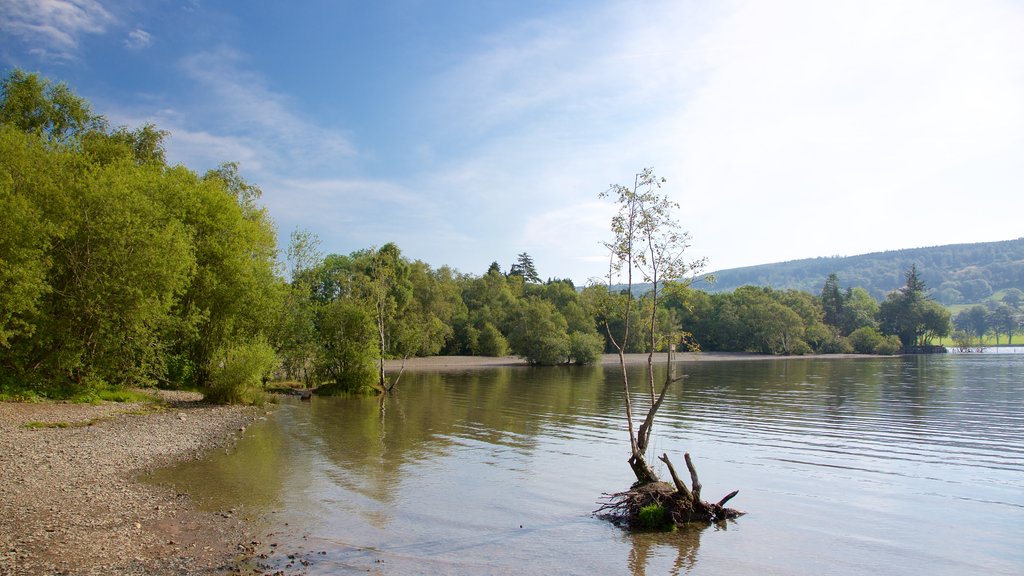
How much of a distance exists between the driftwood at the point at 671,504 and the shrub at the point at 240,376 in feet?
85.7

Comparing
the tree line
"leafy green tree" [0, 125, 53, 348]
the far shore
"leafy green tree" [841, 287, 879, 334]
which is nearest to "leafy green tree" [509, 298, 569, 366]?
the far shore

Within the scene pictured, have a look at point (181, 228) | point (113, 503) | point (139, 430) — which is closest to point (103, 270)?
point (181, 228)

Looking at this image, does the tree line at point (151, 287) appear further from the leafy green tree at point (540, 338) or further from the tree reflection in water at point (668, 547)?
the leafy green tree at point (540, 338)

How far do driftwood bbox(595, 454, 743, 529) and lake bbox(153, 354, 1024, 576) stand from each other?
0.44 meters

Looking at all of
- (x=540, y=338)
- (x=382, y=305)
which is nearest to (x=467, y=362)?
(x=540, y=338)

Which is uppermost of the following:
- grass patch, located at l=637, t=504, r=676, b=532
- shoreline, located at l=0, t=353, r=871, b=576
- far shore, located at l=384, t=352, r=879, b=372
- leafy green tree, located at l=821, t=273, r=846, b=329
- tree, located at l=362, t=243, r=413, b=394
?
leafy green tree, located at l=821, t=273, r=846, b=329

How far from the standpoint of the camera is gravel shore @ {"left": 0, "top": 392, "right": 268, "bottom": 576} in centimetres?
1034

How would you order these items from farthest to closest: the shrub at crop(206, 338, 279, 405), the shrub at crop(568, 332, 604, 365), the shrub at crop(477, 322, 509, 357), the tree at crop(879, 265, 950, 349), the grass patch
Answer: the tree at crop(879, 265, 950, 349), the shrub at crop(477, 322, 509, 357), the shrub at crop(568, 332, 604, 365), the shrub at crop(206, 338, 279, 405), the grass patch

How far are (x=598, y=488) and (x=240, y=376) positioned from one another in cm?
2430

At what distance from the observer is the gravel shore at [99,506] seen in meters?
10.3

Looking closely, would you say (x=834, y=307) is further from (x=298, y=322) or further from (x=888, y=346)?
(x=298, y=322)

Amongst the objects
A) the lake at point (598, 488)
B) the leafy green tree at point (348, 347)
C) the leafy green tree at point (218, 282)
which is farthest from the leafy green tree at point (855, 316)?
the leafy green tree at point (218, 282)

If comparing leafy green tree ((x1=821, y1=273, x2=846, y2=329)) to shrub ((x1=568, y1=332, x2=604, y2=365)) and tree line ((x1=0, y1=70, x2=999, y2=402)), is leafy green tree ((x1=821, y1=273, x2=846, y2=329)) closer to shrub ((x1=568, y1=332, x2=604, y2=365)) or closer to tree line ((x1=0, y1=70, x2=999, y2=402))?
shrub ((x1=568, y1=332, x2=604, y2=365))

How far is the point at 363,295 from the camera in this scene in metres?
52.5
